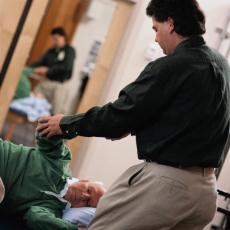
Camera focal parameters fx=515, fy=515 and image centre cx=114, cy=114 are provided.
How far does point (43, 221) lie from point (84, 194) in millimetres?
389

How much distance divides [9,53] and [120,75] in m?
0.84

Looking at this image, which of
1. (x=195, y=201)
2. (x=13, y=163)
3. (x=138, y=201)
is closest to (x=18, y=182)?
(x=13, y=163)

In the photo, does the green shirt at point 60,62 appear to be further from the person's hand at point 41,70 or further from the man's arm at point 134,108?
the man's arm at point 134,108

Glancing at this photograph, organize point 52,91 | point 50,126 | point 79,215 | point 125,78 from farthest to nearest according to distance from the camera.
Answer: point 52,91, point 125,78, point 79,215, point 50,126

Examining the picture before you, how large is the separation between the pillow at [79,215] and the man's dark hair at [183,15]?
3.24 feet

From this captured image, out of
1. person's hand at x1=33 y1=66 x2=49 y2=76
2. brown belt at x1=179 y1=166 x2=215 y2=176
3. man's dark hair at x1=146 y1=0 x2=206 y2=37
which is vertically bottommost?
person's hand at x1=33 y1=66 x2=49 y2=76

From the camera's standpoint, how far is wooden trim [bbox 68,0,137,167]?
12.9 ft

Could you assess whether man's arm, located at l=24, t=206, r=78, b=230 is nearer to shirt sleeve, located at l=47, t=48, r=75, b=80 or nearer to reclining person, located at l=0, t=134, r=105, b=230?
reclining person, located at l=0, t=134, r=105, b=230

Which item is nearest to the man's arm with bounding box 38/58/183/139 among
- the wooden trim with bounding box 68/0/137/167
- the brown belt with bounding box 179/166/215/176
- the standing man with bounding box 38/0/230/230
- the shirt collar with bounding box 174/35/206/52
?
the standing man with bounding box 38/0/230/230

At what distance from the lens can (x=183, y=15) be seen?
6.49 ft

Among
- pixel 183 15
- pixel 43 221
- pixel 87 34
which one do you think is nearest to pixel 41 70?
pixel 87 34

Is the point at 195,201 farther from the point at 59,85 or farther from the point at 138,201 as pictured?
the point at 59,85

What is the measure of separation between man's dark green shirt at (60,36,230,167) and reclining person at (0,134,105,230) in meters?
0.54

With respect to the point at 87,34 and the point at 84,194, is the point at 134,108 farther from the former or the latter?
the point at 87,34
